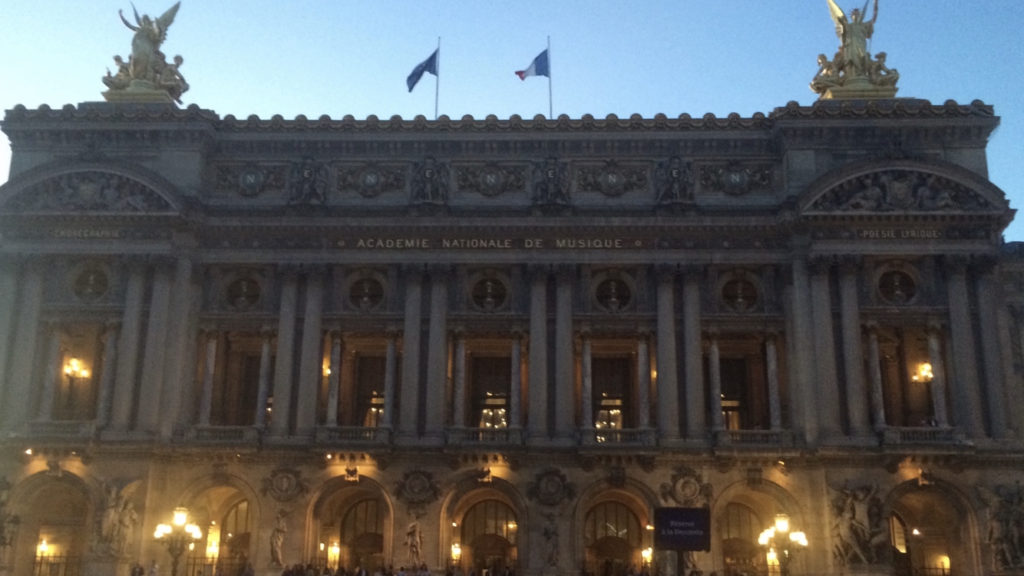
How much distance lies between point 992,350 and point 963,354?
1.25 meters

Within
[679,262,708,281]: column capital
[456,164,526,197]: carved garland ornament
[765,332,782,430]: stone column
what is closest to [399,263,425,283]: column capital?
[456,164,526,197]: carved garland ornament

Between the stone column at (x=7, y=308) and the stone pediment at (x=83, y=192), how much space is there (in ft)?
8.27

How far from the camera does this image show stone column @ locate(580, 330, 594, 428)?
1690 inches

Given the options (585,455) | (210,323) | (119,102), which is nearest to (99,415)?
(210,323)

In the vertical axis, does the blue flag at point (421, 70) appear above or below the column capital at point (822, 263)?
above

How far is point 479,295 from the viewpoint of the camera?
45.4 meters

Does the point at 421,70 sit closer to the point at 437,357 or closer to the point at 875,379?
the point at 437,357

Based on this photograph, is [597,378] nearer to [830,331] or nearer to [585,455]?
[585,455]

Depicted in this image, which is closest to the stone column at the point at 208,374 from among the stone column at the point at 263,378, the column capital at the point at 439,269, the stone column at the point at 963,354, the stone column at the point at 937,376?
the stone column at the point at 263,378

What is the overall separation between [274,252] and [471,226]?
9.05 m

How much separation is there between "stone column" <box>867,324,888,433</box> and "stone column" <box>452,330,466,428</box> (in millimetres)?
17390

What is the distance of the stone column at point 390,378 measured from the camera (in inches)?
1700

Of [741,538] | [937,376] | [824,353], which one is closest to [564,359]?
[741,538]

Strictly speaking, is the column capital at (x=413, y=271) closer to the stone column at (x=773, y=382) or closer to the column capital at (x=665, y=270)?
the column capital at (x=665, y=270)
